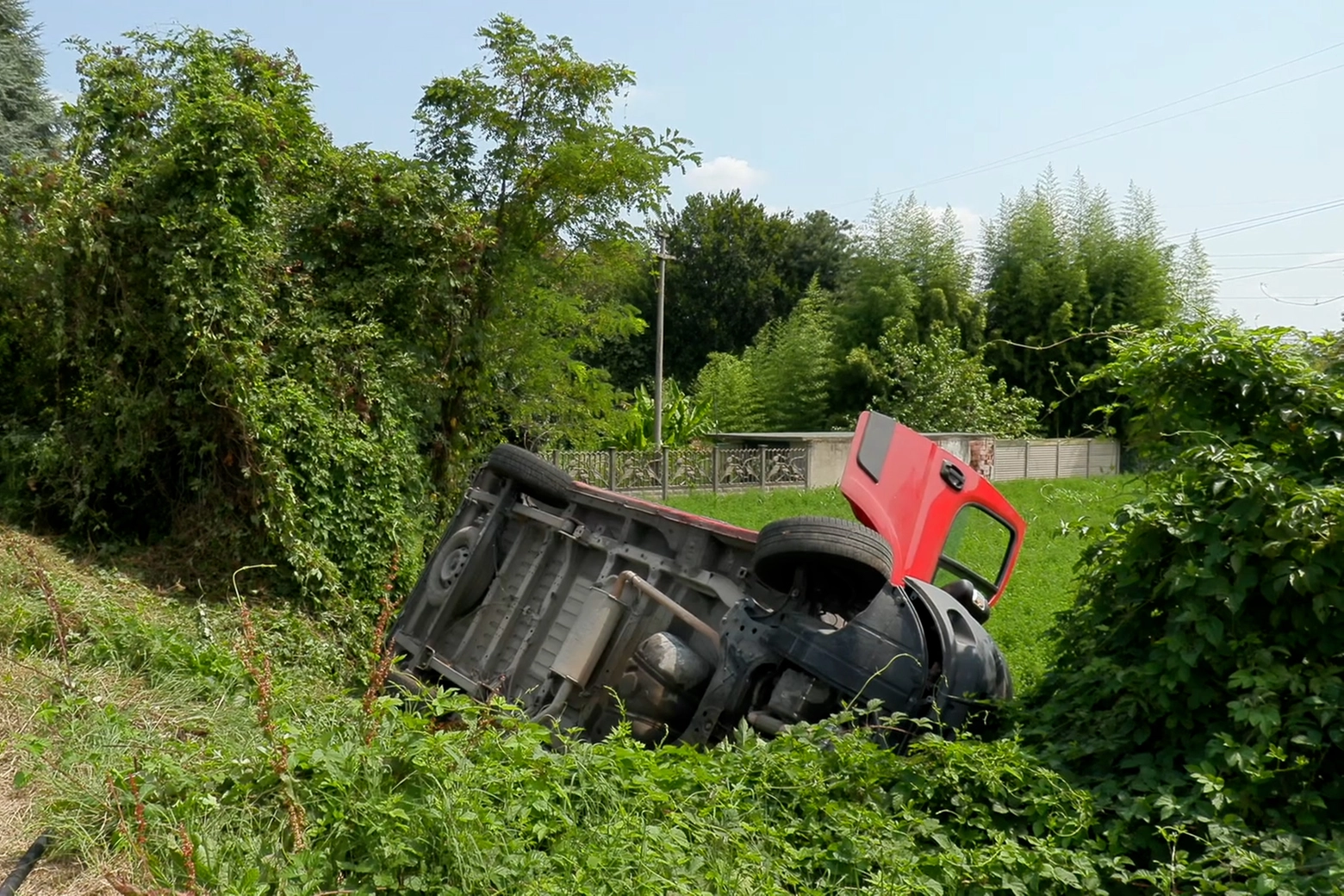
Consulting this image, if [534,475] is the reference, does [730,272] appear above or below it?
above

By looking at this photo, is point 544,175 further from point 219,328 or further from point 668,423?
point 668,423

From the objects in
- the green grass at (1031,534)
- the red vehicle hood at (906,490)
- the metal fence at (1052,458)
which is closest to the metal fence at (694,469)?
the green grass at (1031,534)

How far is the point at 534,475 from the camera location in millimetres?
7844

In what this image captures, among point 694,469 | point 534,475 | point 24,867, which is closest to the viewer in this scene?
point 24,867

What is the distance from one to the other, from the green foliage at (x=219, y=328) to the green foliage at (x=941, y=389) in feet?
84.5

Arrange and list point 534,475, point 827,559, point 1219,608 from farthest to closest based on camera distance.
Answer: point 534,475 < point 827,559 < point 1219,608

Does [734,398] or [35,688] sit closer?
[35,688]

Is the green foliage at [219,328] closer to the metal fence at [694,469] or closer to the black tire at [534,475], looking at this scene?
the black tire at [534,475]

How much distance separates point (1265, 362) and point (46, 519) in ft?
31.8

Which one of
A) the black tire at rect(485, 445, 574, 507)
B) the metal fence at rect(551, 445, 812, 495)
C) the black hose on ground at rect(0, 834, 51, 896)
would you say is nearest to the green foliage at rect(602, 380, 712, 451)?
the metal fence at rect(551, 445, 812, 495)

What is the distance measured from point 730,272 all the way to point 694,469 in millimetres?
26266

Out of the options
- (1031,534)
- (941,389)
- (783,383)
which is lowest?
(1031,534)

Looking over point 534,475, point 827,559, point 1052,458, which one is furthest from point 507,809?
point 1052,458

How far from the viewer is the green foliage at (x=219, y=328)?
375 inches
